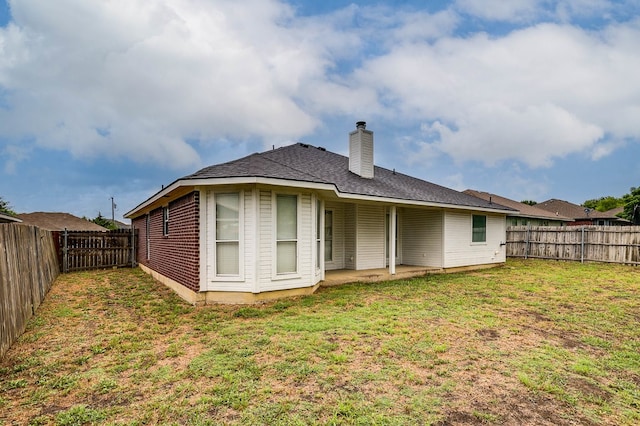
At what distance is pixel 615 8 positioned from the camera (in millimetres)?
11188

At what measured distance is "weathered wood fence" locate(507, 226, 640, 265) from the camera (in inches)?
552

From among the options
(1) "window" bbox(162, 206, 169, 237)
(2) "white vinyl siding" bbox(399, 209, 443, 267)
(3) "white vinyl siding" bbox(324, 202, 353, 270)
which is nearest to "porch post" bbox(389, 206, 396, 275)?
(3) "white vinyl siding" bbox(324, 202, 353, 270)

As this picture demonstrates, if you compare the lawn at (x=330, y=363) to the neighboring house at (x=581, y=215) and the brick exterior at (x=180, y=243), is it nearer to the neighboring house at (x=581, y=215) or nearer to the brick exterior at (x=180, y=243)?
the brick exterior at (x=180, y=243)

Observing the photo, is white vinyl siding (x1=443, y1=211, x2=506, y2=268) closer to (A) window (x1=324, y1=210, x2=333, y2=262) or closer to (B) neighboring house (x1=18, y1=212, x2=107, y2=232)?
(A) window (x1=324, y1=210, x2=333, y2=262)

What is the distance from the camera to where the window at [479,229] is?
1294cm

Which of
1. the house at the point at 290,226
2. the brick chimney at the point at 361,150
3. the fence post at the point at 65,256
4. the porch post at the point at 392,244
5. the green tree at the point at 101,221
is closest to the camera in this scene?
the house at the point at 290,226

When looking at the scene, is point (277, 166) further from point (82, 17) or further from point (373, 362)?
point (82, 17)

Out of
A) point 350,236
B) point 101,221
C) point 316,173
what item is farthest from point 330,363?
point 101,221

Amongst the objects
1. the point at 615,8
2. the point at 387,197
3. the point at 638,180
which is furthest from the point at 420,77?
→ the point at 638,180

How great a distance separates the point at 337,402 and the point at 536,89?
18.4 m

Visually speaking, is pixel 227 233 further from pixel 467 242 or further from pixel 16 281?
pixel 467 242

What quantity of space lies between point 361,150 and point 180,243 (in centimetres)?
668

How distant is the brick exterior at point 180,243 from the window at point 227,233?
0.43 meters

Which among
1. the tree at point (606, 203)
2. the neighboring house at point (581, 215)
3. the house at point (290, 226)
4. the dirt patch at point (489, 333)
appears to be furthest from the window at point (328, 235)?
the tree at point (606, 203)
